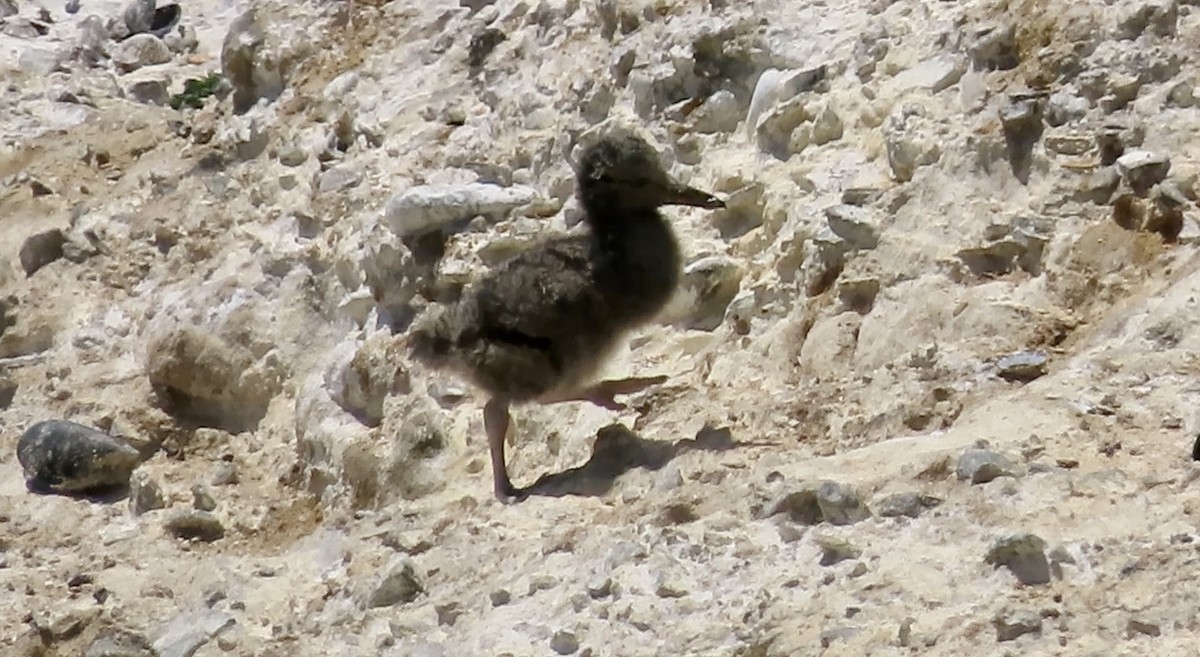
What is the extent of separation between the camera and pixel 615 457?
171 inches

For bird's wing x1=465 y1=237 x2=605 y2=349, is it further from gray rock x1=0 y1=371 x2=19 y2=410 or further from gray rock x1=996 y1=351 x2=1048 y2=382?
gray rock x1=0 y1=371 x2=19 y2=410

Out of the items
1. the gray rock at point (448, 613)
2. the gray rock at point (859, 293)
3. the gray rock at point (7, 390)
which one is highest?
the gray rock at point (859, 293)

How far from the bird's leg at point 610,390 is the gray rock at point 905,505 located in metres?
1.25

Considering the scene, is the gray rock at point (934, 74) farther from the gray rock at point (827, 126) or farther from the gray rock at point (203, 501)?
the gray rock at point (203, 501)

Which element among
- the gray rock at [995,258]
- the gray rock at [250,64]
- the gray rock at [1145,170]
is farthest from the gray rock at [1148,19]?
the gray rock at [250,64]

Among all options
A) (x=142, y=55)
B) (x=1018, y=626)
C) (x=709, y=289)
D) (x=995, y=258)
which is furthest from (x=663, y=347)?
(x=142, y=55)

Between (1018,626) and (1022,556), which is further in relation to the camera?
(1022,556)

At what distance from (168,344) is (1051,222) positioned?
3.06 metres

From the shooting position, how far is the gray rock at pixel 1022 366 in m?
3.92

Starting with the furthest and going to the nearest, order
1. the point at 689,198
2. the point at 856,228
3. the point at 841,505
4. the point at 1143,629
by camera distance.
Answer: the point at 689,198 < the point at 856,228 < the point at 841,505 < the point at 1143,629

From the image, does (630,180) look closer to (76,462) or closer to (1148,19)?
(1148,19)

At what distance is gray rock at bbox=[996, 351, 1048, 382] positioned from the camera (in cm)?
392

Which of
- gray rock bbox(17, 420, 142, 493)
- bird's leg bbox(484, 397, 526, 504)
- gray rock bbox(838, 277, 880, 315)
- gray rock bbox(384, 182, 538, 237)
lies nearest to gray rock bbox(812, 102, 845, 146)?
gray rock bbox(838, 277, 880, 315)

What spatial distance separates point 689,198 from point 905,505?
59.9 inches
